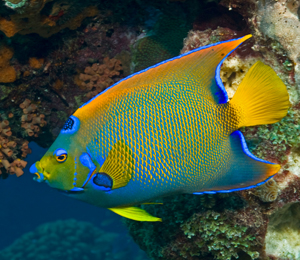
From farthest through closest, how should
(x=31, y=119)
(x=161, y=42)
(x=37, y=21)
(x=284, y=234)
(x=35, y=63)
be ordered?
1. (x=31, y=119)
2. (x=161, y=42)
3. (x=35, y=63)
4. (x=37, y=21)
5. (x=284, y=234)

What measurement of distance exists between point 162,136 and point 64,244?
16.6m

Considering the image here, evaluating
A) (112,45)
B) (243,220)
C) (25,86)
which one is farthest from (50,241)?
(243,220)

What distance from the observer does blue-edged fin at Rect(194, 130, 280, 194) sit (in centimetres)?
167

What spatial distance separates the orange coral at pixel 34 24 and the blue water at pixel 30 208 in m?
24.6

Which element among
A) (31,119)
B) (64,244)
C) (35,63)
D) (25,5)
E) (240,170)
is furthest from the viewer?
(64,244)

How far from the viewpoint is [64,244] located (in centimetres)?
1565

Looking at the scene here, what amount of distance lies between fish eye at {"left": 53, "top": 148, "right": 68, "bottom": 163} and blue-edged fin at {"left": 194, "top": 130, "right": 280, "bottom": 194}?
102 cm

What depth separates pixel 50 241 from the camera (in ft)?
52.9

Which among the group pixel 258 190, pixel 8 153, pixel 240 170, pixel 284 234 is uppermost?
pixel 240 170

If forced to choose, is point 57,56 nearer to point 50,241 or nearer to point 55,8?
point 55,8

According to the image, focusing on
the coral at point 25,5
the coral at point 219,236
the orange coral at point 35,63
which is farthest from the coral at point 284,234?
the orange coral at point 35,63

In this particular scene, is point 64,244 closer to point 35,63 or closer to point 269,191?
point 35,63

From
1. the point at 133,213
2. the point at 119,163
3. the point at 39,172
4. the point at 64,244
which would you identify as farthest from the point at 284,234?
the point at 64,244

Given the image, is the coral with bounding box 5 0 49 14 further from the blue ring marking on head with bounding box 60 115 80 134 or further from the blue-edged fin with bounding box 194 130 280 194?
the blue-edged fin with bounding box 194 130 280 194
